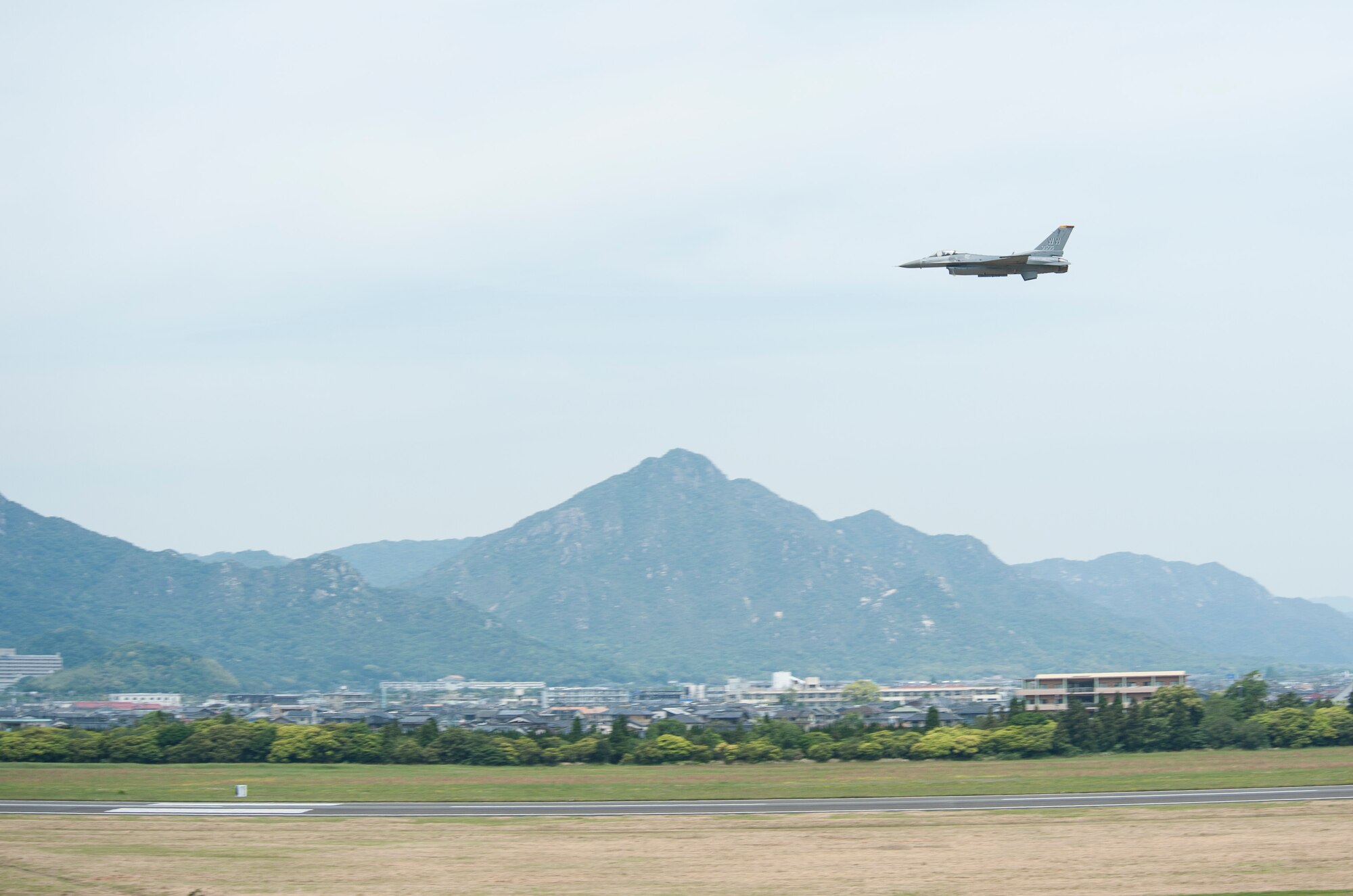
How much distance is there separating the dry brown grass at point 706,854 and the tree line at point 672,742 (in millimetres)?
19735

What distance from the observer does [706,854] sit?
117 ft

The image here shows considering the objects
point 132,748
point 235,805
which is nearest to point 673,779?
point 235,805

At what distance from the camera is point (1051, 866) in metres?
33.7

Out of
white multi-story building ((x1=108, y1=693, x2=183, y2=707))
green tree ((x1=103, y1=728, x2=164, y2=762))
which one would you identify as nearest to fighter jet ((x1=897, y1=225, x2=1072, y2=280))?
green tree ((x1=103, y1=728, x2=164, y2=762))

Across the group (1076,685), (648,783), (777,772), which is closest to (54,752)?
(648,783)

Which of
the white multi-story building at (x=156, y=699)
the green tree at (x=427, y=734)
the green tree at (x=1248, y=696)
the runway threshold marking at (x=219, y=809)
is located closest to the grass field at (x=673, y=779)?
→ the runway threshold marking at (x=219, y=809)

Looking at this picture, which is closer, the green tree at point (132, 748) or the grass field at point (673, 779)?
the grass field at point (673, 779)

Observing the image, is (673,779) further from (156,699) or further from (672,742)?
(156,699)

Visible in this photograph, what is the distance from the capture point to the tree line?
205 feet

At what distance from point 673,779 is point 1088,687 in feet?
226

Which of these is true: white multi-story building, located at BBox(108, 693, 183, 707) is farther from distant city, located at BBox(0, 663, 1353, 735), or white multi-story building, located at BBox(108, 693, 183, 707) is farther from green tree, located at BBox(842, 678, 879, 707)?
green tree, located at BBox(842, 678, 879, 707)

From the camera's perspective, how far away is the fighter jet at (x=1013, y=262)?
5359cm

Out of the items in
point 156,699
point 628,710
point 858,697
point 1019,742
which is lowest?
point 156,699

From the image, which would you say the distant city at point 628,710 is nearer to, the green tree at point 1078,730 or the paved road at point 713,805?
the green tree at point 1078,730
